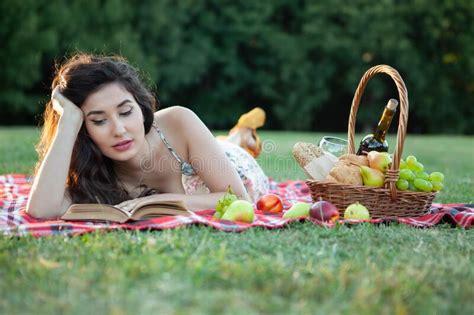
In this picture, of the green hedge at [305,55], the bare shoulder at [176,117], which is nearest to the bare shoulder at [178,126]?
the bare shoulder at [176,117]

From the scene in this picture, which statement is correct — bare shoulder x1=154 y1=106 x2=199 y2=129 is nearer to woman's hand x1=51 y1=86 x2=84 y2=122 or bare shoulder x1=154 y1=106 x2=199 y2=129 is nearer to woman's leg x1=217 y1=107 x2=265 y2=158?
woman's hand x1=51 y1=86 x2=84 y2=122

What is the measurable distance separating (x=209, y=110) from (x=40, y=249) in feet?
65.5

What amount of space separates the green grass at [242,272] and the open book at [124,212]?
0.90 feet

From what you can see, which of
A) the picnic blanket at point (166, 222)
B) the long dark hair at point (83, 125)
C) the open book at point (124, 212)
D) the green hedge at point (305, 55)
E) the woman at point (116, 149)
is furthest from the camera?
the green hedge at point (305, 55)

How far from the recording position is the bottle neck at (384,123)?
135 inches

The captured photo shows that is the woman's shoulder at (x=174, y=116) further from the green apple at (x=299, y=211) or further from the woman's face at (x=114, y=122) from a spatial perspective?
the green apple at (x=299, y=211)

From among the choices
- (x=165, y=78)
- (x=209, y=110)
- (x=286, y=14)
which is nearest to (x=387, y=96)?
(x=286, y=14)

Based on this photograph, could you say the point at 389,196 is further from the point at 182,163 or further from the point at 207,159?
the point at 182,163

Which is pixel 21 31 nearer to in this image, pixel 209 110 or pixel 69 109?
pixel 209 110

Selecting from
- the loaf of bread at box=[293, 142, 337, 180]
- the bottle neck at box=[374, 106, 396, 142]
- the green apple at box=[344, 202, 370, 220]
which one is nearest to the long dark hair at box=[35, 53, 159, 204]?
the loaf of bread at box=[293, 142, 337, 180]

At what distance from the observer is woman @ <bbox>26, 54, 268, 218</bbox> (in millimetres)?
3072

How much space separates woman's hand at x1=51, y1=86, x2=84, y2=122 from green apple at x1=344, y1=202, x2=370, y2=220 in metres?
1.53

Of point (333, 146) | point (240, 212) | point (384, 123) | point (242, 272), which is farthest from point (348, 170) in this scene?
point (242, 272)

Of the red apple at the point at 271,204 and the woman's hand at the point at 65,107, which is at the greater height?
the woman's hand at the point at 65,107
